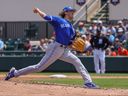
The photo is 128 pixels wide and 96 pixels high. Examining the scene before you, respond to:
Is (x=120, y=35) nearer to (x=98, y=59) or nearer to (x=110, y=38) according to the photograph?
(x=110, y=38)

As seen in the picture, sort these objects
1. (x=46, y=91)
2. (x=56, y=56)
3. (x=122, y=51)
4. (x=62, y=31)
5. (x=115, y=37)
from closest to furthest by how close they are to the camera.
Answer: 1. (x=46, y=91)
2. (x=56, y=56)
3. (x=62, y=31)
4. (x=122, y=51)
5. (x=115, y=37)

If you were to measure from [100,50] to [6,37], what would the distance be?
10.7 m

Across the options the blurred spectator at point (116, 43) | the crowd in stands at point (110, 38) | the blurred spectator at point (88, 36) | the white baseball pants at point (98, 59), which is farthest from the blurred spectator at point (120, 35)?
the white baseball pants at point (98, 59)

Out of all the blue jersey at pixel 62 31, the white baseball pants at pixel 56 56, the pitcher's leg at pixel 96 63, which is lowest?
the pitcher's leg at pixel 96 63

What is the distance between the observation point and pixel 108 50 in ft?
84.9

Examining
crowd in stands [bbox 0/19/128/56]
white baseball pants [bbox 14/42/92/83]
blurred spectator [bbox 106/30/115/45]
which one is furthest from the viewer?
crowd in stands [bbox 0/19/128/56]

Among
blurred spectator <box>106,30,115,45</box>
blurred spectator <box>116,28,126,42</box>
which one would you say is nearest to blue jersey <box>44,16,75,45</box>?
blurred spectator <box>106,30,115,45</box>

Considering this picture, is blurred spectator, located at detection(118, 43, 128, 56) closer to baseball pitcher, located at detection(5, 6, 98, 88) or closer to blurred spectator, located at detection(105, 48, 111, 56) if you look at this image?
blurred spectator, located at detection(105, 48, 111, 56)

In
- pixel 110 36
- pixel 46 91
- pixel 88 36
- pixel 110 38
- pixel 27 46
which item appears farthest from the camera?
pixel 27 46

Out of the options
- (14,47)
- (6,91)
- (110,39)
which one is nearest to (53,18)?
(6,91)

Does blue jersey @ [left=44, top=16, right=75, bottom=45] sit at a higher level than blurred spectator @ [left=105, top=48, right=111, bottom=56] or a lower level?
higher

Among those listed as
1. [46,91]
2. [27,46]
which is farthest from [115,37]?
[46,91]

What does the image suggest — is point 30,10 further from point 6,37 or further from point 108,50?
point 108,50

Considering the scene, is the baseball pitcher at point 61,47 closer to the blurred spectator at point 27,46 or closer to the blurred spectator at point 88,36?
the blurred spectator at point 88,36
